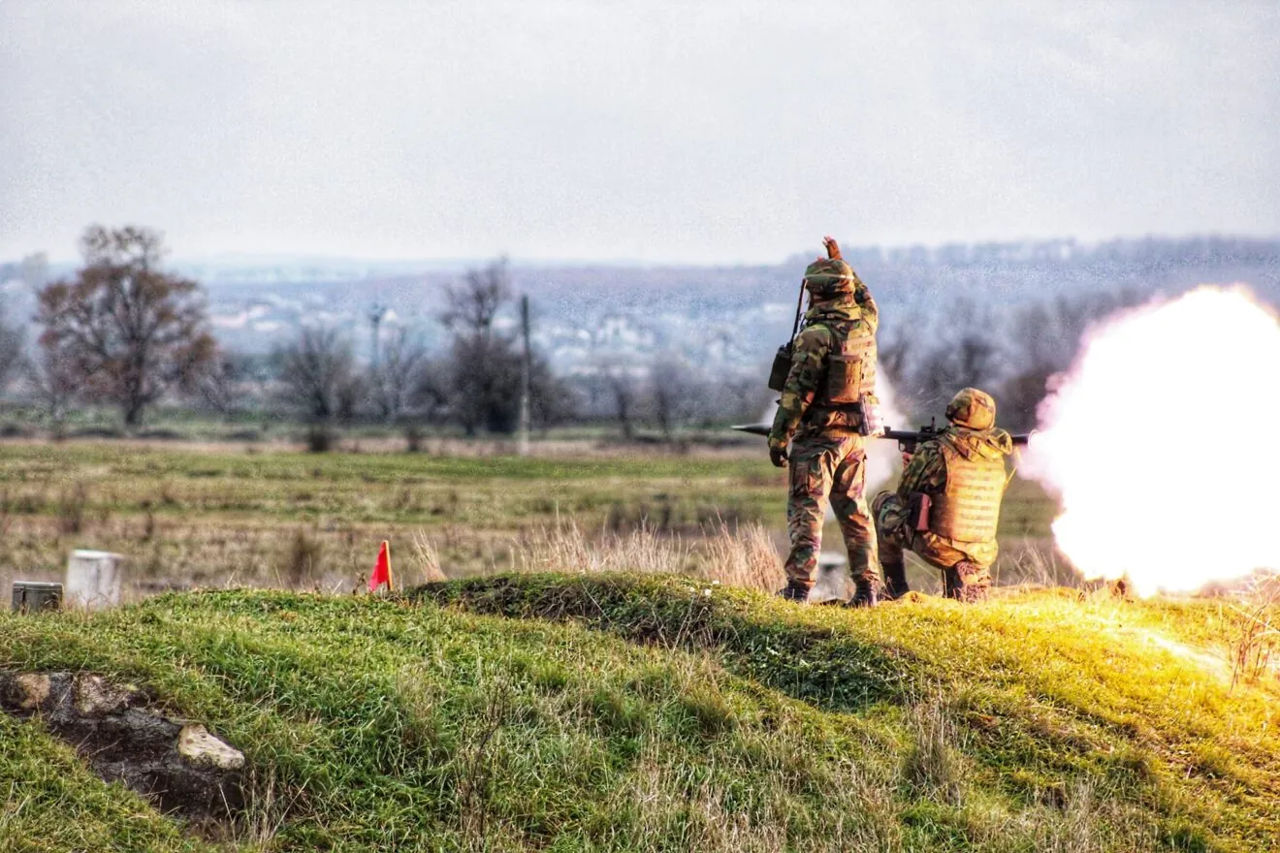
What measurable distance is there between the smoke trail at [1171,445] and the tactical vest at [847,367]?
2113mm

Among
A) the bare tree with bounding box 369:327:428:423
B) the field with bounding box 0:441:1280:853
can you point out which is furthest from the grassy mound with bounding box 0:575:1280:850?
the bare tree with bounding box 369:327:428:423

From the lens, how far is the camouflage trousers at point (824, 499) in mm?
11812

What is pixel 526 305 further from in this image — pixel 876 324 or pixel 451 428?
pixel 876 324

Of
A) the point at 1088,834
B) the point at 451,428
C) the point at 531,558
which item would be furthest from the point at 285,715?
the point at 451,428

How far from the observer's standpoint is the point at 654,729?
8539 millimetres

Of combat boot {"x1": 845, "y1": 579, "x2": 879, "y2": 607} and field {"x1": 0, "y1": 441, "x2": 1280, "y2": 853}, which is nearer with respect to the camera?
field {"x1": 0, "y1": 441, "x2": 1280, "y2": 853}

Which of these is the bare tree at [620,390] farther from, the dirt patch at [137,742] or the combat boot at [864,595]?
the dirt patch at [137,742]

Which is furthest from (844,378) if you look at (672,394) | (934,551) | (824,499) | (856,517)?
(672,394)

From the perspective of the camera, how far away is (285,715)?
8.11 m

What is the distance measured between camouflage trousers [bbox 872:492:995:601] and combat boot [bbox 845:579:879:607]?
0.64 meters

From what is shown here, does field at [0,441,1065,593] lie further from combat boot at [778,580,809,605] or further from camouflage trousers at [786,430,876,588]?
camouflage trousers at [786,430,876,588]

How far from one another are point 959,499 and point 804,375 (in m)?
1.65

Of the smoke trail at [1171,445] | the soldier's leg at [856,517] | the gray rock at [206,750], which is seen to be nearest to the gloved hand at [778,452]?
the soldier's leg at [856,517]

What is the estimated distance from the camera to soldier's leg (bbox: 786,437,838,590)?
11805 millimetres
